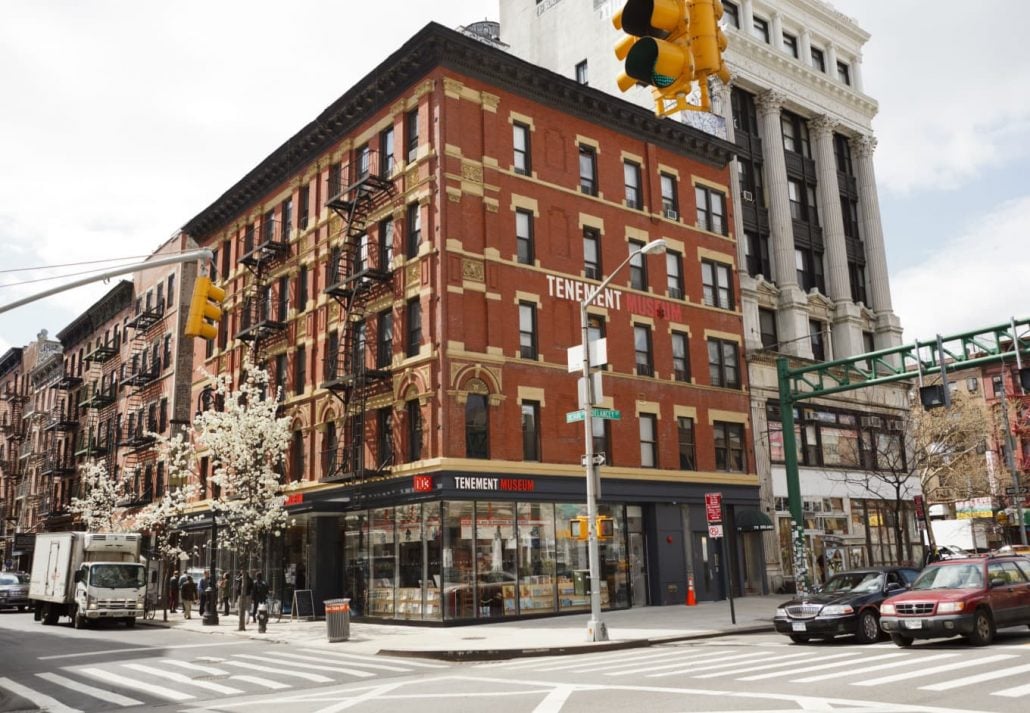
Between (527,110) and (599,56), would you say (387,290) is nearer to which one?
(527,110)

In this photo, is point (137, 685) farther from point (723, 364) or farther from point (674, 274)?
point (723, 364)

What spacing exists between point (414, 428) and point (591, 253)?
34.0ft

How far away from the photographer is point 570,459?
3186cm

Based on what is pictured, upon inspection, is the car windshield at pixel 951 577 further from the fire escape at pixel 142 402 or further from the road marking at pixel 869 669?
the fire escape at pixel 142 402

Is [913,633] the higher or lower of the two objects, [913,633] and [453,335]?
the lower

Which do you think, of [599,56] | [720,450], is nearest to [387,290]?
[720,450]

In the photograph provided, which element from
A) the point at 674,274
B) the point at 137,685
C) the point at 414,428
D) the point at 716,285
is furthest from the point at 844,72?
the point at 137,685

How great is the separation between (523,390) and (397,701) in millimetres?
18364

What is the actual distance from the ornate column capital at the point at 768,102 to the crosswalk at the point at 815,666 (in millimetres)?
32563

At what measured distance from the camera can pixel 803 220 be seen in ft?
150

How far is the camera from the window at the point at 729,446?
3734 cm

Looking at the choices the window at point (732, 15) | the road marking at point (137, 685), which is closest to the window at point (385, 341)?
the road marking at point (137, 685)

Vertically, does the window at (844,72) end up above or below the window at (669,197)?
above

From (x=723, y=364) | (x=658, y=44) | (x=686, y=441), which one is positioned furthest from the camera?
(x=723, y=364)
